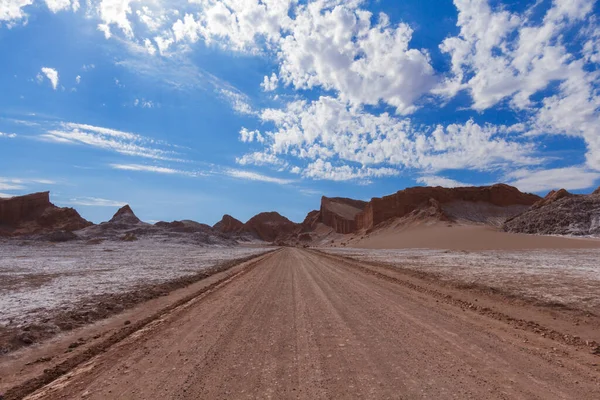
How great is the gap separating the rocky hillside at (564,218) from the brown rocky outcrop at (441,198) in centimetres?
4240

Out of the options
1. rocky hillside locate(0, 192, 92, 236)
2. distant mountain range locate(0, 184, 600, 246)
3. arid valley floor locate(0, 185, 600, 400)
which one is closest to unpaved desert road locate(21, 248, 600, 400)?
arid valley floor locate(0, 185, 600, 400)

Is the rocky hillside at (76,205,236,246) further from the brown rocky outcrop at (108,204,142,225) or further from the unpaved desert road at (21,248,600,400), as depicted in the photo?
the unpaved desert road at (21,248,600,400)

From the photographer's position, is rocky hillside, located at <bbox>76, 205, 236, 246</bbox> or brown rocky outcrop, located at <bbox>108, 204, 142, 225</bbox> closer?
rocky hillside, located at <bbox>76, 205, 236, 246</bbox>

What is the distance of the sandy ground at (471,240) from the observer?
51.8 meters

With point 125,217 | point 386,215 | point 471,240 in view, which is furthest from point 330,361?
point 125,217

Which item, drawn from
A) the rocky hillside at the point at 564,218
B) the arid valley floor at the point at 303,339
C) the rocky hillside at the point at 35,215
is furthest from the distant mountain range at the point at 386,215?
the arid valley floor at the point at 303,339

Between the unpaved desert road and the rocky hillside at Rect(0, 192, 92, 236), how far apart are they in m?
110

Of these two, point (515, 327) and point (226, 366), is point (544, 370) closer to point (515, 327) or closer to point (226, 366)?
point (515, 327)

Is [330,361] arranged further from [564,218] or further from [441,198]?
[441,198]

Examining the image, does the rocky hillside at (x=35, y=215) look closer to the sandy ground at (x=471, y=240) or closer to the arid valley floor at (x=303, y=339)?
the sandy ground at (x=471, y=240)

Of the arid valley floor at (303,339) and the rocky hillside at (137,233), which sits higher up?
the rocky hillside at (137,233)

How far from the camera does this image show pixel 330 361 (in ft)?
20.0

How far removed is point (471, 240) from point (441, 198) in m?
51.9

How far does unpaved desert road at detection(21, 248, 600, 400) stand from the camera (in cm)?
496
